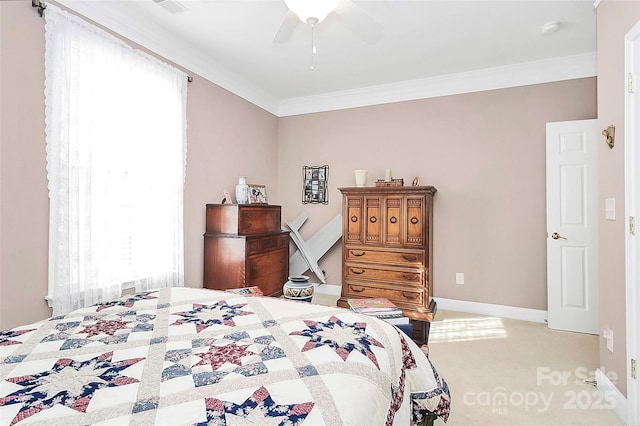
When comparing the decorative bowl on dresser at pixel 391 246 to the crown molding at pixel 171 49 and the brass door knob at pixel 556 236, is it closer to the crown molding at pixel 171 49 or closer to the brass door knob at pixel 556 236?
the brass door knob at pixel 556 236

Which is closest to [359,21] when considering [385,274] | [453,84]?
[453,84]

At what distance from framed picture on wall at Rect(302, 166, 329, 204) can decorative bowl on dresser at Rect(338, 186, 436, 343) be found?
77 centimetres

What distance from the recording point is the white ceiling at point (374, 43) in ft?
8.64

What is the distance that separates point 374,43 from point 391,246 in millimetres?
2145

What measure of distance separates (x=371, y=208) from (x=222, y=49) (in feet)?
7.70

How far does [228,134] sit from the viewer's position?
3.95 metres

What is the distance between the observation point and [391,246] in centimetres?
375

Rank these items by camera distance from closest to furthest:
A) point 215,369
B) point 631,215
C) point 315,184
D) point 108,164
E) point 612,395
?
point 215,369, point 631,215, point 612,395, point 108,164, point 315,184

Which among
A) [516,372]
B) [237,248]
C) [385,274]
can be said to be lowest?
[516,372]

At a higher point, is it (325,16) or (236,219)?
(325,16)

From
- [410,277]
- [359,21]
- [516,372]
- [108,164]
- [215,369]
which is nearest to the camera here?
[215,369]

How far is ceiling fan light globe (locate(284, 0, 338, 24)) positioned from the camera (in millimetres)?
2010

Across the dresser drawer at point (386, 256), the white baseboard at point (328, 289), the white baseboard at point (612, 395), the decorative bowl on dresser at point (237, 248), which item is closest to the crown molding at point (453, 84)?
the decorative bowl on dresser at point (237, 248)

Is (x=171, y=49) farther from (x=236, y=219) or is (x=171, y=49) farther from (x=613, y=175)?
(x=613, y=175)
